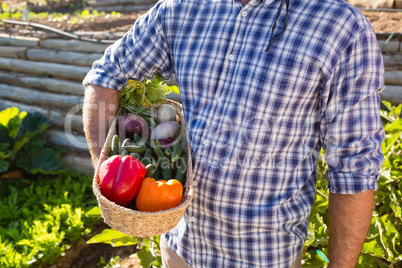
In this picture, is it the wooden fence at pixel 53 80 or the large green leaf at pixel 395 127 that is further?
the wooden fence at pixel 53 80

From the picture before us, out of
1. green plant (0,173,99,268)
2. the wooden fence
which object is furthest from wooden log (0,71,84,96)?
green plant (0,173,99,268)

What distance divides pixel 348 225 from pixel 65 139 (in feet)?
14.3

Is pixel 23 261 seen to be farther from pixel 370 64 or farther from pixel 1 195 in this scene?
pixel 370 64

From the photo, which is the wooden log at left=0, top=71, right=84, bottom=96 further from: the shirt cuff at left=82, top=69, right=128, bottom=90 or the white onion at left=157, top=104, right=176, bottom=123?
the white onion at left=157, top=104, right=176, bottom=123

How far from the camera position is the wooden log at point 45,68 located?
5251 mm

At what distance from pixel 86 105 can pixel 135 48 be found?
328 mm

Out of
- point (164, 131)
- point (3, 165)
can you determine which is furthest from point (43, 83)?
point (164, 131)

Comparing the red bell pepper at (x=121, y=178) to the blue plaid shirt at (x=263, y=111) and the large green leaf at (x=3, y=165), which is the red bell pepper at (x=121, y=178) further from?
the large green leaf at (x=3, y=165)

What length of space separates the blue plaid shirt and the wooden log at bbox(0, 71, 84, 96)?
381 centimetres

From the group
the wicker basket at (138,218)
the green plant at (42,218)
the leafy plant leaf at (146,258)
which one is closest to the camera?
the wicker basket at (138,218)

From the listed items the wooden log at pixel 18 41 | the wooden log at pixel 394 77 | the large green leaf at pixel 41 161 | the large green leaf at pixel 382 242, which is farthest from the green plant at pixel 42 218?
the wooden log at pixel 394 77

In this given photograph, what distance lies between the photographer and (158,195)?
1.20 metres

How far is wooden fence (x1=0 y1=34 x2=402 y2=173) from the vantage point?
5023 mm

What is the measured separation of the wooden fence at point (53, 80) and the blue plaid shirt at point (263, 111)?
11.2 ft
